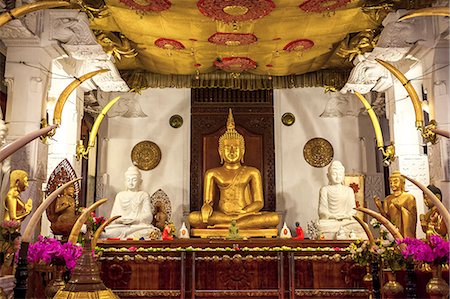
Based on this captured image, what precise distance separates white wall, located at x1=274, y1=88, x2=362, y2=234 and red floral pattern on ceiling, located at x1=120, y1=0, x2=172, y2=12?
12.6 ft

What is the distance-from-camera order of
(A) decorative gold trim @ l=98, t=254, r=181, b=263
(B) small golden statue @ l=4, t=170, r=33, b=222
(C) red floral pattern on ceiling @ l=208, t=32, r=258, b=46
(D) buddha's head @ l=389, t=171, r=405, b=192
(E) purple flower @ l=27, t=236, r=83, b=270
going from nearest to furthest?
(E) purple flower @ l=27, t=236, r=83, b=270 < (B) small golden statue @ l=4, t=170, r=33, b=222 < (D) buddha's head @ l=389, t=171, r=405, b=192 < (A) decorative gold trim @ l=98, t=254, r=181, b=263 < (C) red floral pattern on ceiling @ l=208, t=32, r=258, b=46

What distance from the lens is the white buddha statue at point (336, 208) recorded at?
22.4ft

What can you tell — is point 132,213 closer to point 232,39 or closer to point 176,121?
point 176,121

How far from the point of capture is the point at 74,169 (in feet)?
21.7

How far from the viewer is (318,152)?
8.77 metres

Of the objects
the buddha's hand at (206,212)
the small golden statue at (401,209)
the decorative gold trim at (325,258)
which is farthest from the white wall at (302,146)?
the small golden statue at (401,209)

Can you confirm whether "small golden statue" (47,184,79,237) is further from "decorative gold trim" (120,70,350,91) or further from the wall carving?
the wall carving

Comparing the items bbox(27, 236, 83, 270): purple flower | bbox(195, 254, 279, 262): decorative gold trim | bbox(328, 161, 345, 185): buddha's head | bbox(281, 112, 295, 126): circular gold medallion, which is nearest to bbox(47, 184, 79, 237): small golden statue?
bbox(27, 236, 83, 270): purple flower

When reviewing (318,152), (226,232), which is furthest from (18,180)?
(318,152)

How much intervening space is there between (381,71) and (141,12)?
130 inches

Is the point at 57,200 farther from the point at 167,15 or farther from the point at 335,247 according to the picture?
the point at 335,247

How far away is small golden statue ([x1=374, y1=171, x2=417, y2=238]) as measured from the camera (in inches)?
201

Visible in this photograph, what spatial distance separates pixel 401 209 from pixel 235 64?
356 cm

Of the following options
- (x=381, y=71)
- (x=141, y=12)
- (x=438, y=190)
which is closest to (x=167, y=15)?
(x=141, y=12)
